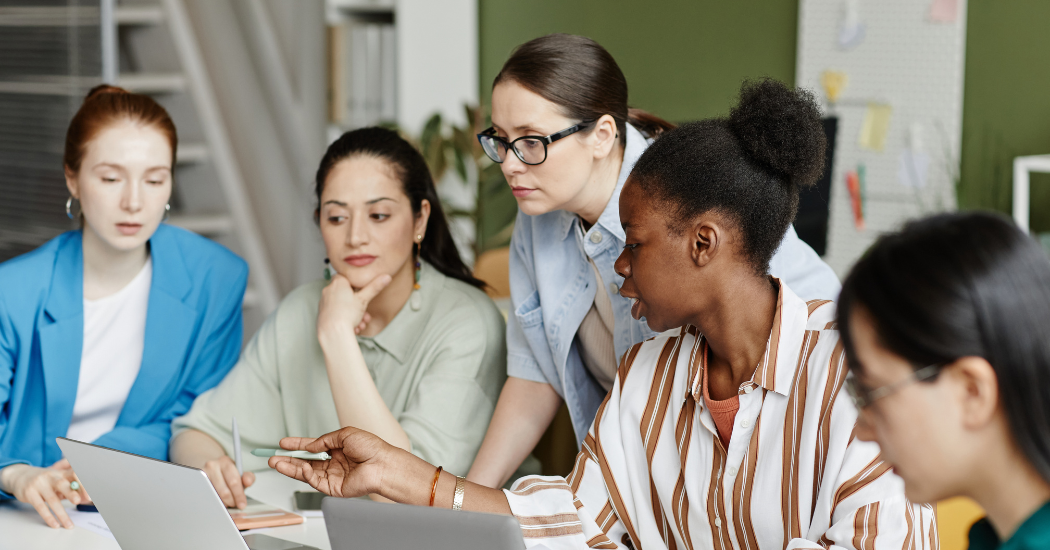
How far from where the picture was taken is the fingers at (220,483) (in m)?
1.51

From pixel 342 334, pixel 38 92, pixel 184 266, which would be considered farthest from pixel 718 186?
pixel 38 92

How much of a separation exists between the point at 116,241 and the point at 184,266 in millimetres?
178

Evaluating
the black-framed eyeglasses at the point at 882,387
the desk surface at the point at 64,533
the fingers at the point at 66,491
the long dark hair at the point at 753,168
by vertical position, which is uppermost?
the long dark hair at the point at 753,168

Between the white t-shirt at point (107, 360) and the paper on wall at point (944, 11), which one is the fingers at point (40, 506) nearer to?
the white t-shirt at point (107, 360)

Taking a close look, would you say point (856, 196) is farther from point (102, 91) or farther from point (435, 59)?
point (102, 91)

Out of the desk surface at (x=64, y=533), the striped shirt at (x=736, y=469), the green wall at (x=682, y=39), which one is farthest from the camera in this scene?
the green wall at (x=682, y=39)

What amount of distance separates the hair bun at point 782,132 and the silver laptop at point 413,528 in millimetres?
585

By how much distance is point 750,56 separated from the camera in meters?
3.68

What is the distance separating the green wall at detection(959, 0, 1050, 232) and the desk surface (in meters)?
2.50

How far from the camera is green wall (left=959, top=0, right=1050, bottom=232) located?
10.0ft

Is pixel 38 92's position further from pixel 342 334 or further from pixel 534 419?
pixel 534 419

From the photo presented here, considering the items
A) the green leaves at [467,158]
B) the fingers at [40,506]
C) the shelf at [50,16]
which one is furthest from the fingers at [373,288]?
the shelf at [50,16]

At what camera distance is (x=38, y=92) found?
11.4ft

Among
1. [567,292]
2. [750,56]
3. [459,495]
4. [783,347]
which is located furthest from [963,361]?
[750,56]
